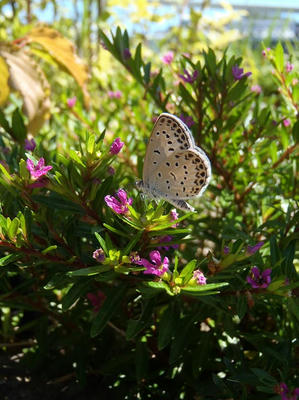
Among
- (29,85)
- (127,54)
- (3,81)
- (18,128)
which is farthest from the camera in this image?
(29,85)

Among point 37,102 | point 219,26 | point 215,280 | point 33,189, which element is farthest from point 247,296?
point 219,26

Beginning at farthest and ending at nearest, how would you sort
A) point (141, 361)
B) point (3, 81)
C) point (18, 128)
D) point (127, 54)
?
point (3, 81) < point (127, 54) < point (18, 128) < point (141, 361)

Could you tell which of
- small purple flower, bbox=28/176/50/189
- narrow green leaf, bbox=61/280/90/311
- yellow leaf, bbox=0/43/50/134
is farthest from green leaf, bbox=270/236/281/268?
yellow leaf, bbox=0/43/50/134

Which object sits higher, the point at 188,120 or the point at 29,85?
the point at 188,120

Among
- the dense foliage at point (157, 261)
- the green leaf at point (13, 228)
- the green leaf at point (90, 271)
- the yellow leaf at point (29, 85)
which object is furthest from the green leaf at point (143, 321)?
the yellow leaf at point (29, 85)

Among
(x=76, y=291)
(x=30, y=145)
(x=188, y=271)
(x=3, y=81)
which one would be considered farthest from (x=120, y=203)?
(x=3, y=81)

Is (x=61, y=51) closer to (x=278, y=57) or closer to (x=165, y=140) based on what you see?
(x=278, y=57)

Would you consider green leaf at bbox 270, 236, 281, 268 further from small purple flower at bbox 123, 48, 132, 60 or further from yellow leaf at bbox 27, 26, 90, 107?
yellow leaf at bbox 27, 26, 90, 107

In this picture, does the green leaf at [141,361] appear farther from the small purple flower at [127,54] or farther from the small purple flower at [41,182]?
the small purple flower at [127,54]
